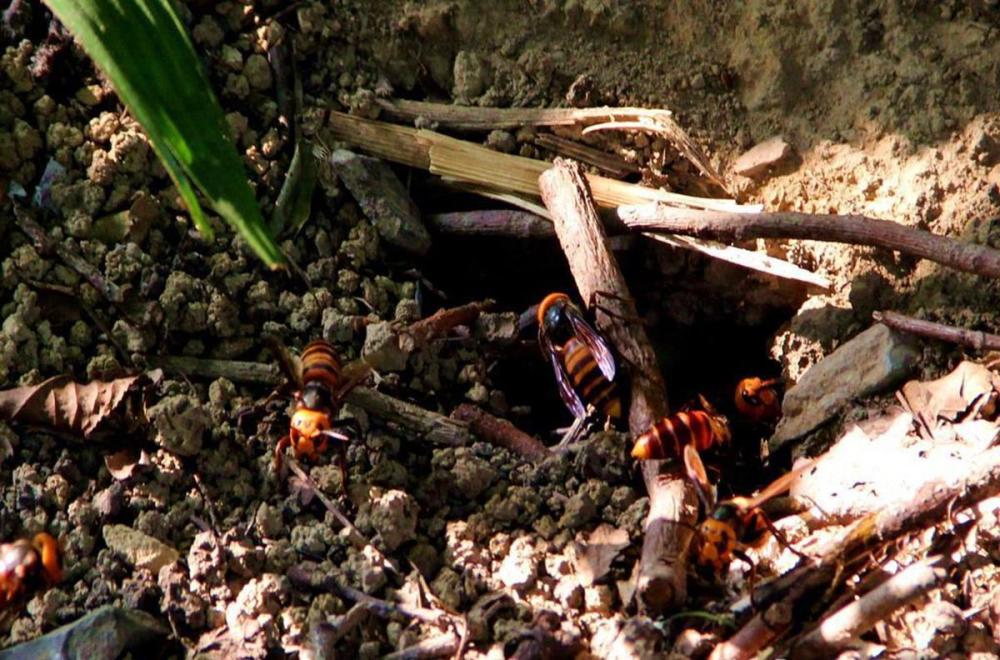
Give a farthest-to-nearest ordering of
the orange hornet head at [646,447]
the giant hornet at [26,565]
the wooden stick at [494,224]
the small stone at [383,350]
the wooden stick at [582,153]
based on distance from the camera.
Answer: the wooden stick at [582,153] → the wooden stick at [494,224] → the small stone at [383,350] → the orange hornet head at [646,447] → the giant hornet at [26,565]

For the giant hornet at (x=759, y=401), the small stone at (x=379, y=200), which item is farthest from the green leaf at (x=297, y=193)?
the giant hornet at (x=759, y=401)

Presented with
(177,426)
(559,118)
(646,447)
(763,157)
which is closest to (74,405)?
(177,426)

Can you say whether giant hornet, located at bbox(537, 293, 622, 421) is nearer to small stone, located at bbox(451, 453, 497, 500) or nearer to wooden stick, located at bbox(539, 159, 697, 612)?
wooden stick, located at bbox(539, 159, 697, 612)

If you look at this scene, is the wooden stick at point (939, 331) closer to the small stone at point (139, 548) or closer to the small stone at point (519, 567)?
the small stone at point (519, 567)

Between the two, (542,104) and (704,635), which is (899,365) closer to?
(704,635)

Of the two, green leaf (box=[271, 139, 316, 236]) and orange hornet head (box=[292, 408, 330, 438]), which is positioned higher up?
green leaf (box=[271, 139, 316, 236])

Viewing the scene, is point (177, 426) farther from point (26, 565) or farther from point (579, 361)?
point (579, 361)

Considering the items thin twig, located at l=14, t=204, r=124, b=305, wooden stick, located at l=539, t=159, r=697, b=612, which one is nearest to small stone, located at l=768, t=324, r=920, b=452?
wooden stick, located at l=539, t=159, r=697, b=612
